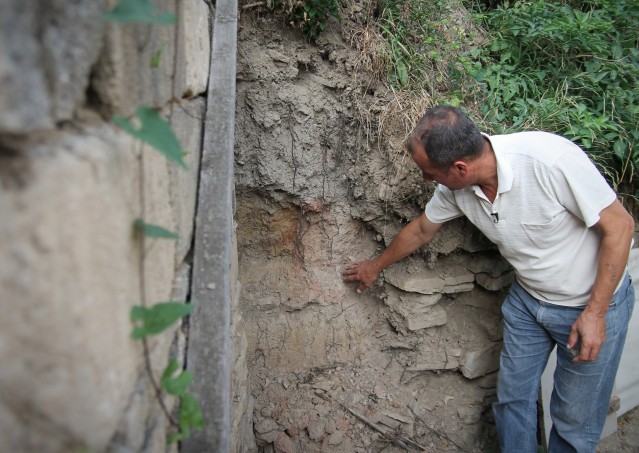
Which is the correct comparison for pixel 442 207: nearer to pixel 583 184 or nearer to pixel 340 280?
pixel 583 184

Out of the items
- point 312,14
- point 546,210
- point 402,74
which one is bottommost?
point 546,210

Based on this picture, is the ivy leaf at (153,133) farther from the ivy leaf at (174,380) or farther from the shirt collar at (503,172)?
the shirt collar at (503,172)

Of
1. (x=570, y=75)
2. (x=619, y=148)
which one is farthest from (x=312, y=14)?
(x=619, y=148)

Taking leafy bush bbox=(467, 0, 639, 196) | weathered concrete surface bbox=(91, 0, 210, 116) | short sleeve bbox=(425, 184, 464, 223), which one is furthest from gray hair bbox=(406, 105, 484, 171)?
weathered concrete surface bbox=(91, 0, 210, 116)

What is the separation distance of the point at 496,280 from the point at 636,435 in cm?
161

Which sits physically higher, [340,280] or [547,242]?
[547,242]

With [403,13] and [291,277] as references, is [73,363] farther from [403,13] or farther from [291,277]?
[403,13]

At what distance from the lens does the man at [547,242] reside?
1.93 m

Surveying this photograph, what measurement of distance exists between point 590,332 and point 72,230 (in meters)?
2.09

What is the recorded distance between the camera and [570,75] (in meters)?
3.02

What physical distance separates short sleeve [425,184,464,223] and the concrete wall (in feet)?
5.32

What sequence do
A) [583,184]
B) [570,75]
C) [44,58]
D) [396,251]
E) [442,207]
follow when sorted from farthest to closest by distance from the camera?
1. [570,75]
2. [396,251]
3. [442,207]
4. [583,184]
5. [44,58]

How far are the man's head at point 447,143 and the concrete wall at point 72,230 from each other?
1309 millimetres

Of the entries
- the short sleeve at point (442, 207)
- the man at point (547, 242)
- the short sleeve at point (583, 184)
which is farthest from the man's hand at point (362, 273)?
the short sleeve at point (583, 184)
